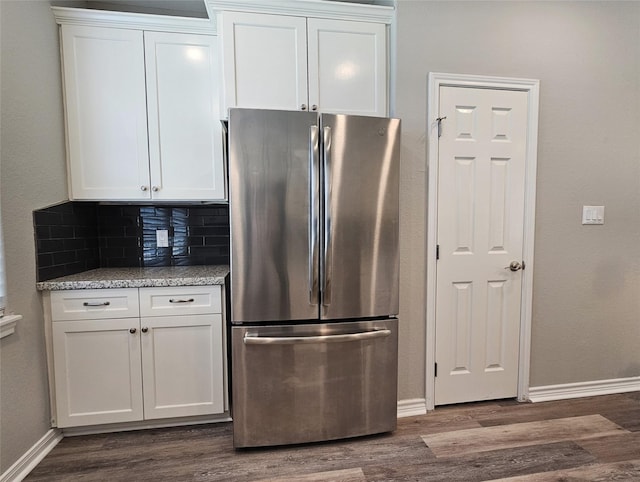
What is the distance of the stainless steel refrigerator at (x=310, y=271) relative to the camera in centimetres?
153

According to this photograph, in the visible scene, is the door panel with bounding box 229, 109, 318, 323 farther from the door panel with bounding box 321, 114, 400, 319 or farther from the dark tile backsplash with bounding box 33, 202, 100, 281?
the dark tile backsplash with bounding box 33, 202, 100, 281

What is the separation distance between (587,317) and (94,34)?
3717mm

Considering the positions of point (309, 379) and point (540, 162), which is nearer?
point (309, 379)

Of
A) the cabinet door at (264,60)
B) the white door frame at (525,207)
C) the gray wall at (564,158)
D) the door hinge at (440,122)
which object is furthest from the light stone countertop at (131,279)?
the door hinge at (440,122)

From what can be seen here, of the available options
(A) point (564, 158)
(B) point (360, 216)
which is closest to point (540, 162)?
(A) point (564, 158)

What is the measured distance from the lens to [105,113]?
6.17 ft

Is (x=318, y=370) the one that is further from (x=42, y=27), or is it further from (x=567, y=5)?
(x=567, y=5)

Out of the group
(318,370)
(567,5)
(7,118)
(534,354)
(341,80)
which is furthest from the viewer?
(534,354)

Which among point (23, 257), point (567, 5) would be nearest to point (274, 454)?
point (23, 257)

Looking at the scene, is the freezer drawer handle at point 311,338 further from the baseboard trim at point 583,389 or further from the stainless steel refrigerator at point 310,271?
the baseboard trim at point 583,389

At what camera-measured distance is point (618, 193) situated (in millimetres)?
2139

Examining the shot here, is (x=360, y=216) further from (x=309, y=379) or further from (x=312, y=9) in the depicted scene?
(x=312, y=9)

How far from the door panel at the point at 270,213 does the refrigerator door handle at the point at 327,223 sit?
0.25 ft

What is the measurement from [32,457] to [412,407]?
210 cm
